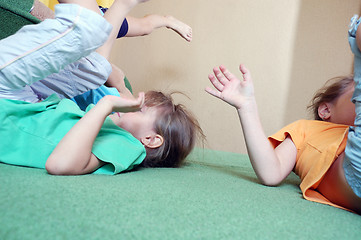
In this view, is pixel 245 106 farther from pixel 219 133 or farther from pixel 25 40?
pixel 219 133

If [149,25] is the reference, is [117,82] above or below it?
below

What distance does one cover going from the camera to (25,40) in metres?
0.72

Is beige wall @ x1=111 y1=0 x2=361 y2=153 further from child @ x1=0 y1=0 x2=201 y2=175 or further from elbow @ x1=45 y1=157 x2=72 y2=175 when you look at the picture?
elbow @ x1=45 y1=157 x2=72 y2=175

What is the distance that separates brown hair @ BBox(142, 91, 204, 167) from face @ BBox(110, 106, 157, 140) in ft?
0.06

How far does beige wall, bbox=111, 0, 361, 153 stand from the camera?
67.6 inches

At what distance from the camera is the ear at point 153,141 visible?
0.93 meters

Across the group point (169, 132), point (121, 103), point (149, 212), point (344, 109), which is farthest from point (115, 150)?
point (344, 109)

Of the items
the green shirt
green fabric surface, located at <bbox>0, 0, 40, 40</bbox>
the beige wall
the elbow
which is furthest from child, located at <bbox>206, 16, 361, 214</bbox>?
the beige wall

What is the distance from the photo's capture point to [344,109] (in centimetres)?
95

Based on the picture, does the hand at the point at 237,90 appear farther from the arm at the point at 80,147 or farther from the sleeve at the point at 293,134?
the arm at the point at 80,147

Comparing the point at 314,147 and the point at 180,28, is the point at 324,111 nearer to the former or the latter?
the point at 314,147

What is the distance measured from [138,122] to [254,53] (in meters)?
1.12

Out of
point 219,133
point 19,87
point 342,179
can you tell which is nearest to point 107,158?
point 19,87

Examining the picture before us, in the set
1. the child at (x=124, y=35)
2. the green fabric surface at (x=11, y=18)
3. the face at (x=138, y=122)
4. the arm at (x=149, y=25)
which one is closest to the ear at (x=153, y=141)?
the face at (x=138, y=122)
